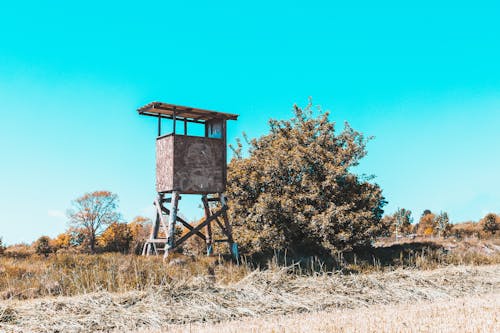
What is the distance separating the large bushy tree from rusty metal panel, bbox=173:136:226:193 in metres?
2.13

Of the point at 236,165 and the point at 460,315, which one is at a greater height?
the point at 236,165

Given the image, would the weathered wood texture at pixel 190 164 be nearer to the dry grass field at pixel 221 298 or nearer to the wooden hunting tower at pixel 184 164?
the wooden hunting tower at pixel 184 164

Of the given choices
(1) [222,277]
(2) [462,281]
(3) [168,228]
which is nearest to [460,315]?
(2) [462,281]

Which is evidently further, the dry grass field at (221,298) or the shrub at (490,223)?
the shrub at (490,223)

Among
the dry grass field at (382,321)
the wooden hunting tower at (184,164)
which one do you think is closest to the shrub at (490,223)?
the wooden hunting tower at (184,164)

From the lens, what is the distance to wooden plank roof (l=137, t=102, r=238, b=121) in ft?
52.9

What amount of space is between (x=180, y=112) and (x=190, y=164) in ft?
6.00

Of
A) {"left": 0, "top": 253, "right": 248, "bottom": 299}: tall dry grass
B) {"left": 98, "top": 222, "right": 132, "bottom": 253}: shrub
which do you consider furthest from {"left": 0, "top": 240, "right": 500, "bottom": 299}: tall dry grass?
{"left": 98, "top": 222, "right": 132, "bottom": 253}: shrub

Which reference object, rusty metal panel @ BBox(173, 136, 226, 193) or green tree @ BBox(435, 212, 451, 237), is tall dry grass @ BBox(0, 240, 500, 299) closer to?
rusty metal panel @ BBox(173, 136, 226, 193)

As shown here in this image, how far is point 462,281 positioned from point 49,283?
34.9 feet

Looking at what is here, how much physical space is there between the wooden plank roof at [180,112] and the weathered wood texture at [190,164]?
34.6 inches

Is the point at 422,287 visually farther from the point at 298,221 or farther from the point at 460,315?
the point at 298,221

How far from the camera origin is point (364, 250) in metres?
19.6

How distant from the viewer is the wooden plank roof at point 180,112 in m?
16.1
